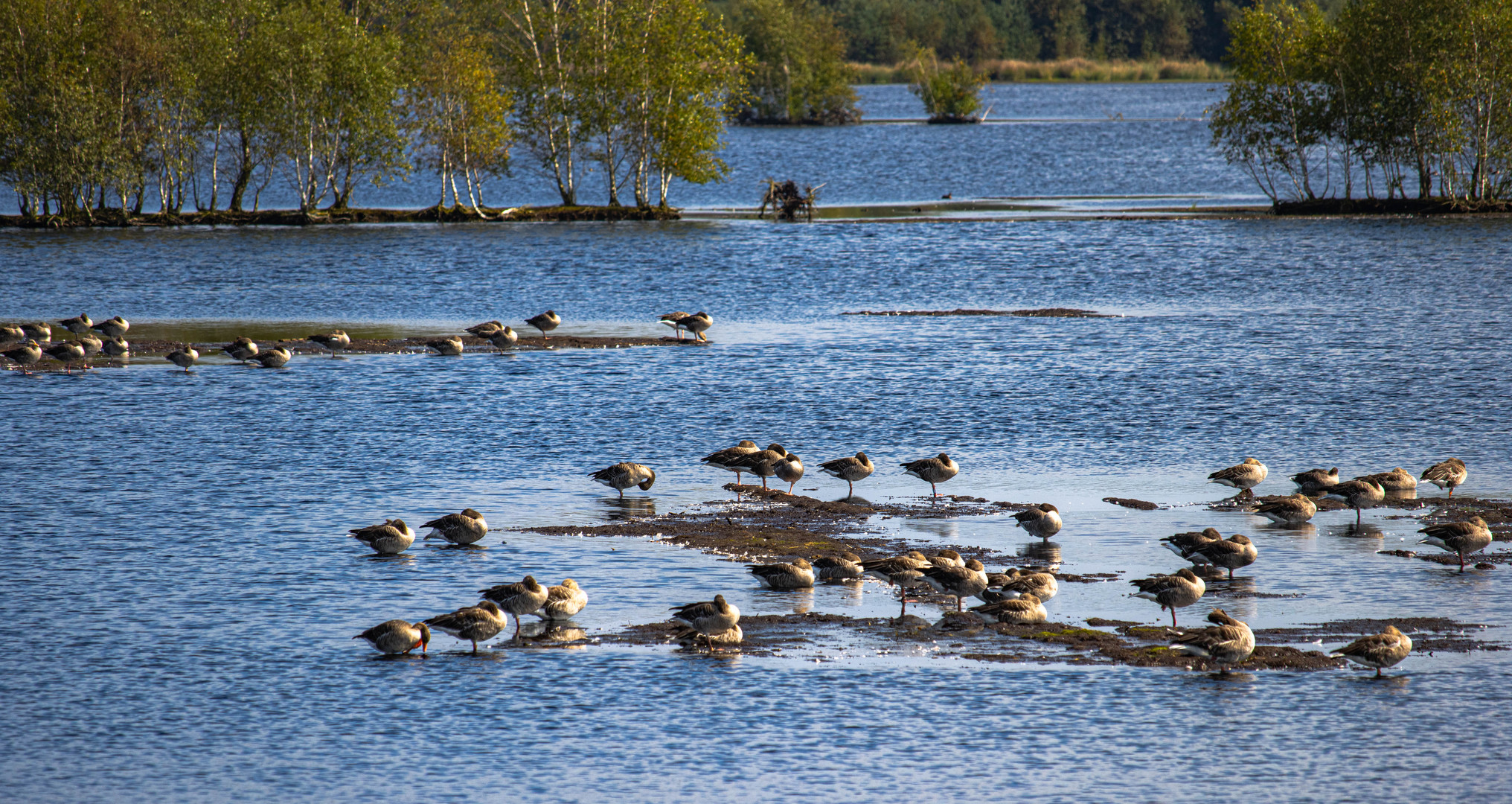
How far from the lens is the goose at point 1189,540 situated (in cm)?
1752

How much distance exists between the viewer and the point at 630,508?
2188cm

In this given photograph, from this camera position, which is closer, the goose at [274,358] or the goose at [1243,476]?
the goose at [1243,476]

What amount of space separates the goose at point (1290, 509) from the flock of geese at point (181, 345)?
2230cm

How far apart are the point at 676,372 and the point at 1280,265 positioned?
3162 centimetres

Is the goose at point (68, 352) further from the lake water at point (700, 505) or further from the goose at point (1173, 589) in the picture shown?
the goose at point (1173, 589)

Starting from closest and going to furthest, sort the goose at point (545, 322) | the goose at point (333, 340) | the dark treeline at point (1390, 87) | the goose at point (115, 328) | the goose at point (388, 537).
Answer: the goose at point (388, 537) → the goose at point (333, 340) → the goose at point (115, 328) → the goose at point (545, 322) → the dark treeline at point (1390, 87)

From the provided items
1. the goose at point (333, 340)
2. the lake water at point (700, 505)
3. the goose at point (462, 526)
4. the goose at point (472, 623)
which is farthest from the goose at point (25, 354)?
the goose at point (472, 623)

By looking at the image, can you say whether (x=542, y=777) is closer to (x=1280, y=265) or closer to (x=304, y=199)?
(x=1280, y=265)

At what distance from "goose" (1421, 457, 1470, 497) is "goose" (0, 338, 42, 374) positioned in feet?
103

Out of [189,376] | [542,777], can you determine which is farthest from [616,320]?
[542,777]

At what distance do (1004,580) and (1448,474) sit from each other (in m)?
8.84

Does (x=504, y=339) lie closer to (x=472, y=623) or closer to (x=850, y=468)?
(x=850, y=468)

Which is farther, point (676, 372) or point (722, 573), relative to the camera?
point (676, 372)

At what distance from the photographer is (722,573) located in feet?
59.5
